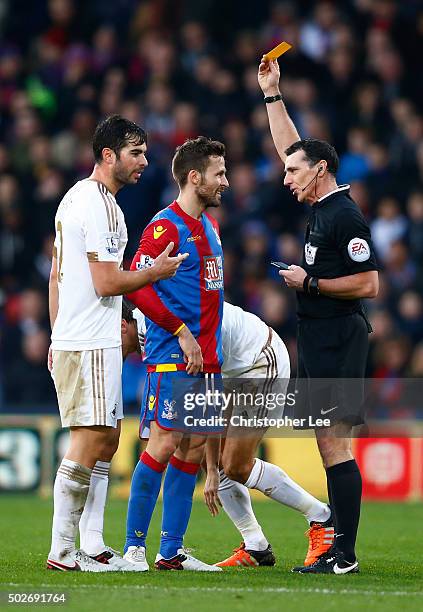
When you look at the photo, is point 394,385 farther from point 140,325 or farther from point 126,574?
point 126,574

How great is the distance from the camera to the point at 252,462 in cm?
801

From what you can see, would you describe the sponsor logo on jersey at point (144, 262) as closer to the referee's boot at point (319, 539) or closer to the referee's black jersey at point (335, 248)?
the referee's black jersey at point (335, 248)

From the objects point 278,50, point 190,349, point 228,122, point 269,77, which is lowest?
point 190,349

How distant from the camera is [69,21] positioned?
17719mm

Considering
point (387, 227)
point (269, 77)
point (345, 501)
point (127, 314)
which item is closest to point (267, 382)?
point (127, 314)

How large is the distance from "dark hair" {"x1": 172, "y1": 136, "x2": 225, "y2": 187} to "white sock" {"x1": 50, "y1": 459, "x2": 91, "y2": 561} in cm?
176

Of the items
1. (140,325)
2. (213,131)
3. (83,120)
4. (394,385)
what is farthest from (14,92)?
(140,325)

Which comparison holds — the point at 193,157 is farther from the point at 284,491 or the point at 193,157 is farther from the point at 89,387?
the point at 284,491

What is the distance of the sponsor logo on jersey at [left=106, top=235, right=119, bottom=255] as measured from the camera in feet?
23.2

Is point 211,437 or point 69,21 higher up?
point 69,21

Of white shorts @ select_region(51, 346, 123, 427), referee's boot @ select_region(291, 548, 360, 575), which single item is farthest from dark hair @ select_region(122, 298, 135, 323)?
referee's boot @ select_region(291, 548, 360, 575)

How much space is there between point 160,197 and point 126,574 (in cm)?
852

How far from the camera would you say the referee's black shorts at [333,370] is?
→ 724cm

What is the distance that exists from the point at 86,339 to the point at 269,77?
2.32 meters
